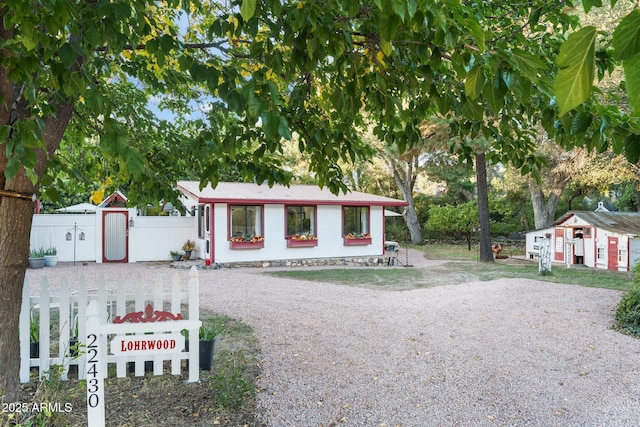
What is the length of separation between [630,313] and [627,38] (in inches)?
275

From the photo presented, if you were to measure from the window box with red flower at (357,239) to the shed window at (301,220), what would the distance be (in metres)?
1.36

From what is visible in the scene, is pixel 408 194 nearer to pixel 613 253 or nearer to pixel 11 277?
pixel 613 253

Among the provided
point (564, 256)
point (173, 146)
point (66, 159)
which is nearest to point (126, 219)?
point (66, 159)

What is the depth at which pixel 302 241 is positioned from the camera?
1517 cm

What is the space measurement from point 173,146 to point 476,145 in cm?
1225

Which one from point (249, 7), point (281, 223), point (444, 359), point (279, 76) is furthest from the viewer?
point (281, 223)

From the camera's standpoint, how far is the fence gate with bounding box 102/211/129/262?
14659mm

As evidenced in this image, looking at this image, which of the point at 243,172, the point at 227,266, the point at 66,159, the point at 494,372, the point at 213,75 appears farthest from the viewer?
the point at 227,266

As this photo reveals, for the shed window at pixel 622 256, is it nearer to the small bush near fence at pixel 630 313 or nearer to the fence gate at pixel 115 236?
the small bush near fence at pixel 630 313

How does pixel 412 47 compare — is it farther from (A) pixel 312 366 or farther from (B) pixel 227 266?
(B) pixel 227 266

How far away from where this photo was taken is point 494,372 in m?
4.30

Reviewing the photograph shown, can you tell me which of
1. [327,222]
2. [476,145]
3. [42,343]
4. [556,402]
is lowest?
[556,402]

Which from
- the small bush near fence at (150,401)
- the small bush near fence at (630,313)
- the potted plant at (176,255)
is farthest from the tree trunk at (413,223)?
the small bush near fence at (150,401)

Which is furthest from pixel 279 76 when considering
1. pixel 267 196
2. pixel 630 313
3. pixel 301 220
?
pixel 301 220
